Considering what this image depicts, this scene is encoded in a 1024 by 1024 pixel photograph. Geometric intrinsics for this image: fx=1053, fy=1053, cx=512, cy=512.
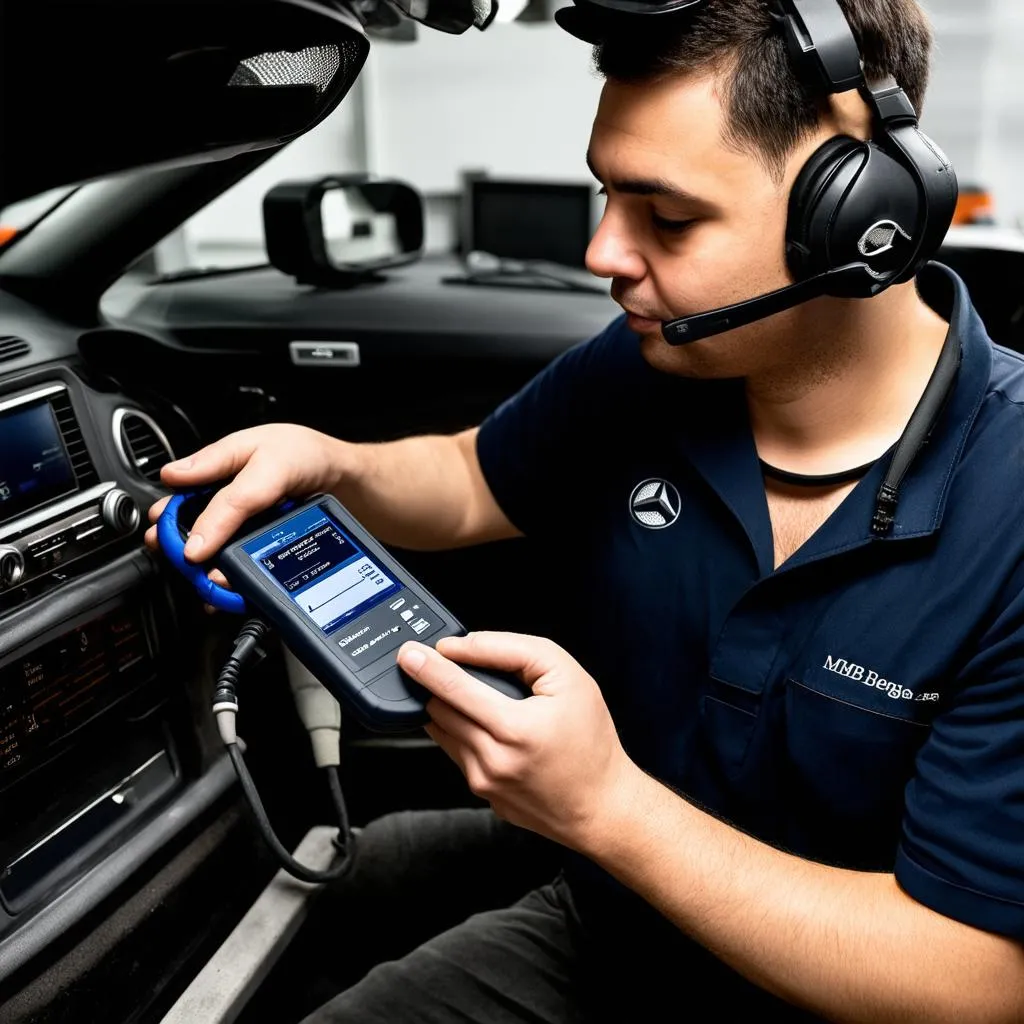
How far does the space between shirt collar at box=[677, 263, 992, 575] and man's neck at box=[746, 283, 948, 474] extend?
4cm

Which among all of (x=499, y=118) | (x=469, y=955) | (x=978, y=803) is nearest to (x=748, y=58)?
(x=978, y=803)

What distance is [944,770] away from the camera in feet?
2.40

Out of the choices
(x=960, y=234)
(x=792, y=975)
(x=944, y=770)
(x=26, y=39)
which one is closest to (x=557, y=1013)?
(x=792, y=975)

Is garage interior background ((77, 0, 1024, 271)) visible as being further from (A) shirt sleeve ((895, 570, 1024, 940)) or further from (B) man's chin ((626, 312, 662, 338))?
(A) shirt sleeve ((895, 570, 1024, 940))

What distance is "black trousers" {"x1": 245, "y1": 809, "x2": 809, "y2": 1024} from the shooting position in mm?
927

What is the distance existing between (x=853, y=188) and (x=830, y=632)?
1.08 feet

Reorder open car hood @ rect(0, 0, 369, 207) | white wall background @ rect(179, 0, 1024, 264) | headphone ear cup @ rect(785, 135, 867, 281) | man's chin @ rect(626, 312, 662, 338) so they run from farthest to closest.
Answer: white wall background @ rect(179, 0, 1024, 264), man's chin @ rect(626, 312, 662, 338), headphone ear cup @ rect(785, 135, 867, 281), open car hood @ rect(0, 0, 369, 207)

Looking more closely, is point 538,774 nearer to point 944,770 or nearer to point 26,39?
point 944,770

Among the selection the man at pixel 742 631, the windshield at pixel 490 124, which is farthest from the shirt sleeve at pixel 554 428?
the windshield at pixel 490 124

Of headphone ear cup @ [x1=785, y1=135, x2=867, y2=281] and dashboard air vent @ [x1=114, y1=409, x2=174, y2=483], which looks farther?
dashboard air vent @ [x1=114, y1=409, x2=174, y2=483]

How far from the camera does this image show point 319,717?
1.08 meters

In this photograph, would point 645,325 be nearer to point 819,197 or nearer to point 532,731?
point 819,197

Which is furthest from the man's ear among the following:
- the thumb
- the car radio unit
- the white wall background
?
the white wall background

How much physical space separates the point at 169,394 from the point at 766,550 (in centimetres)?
64
